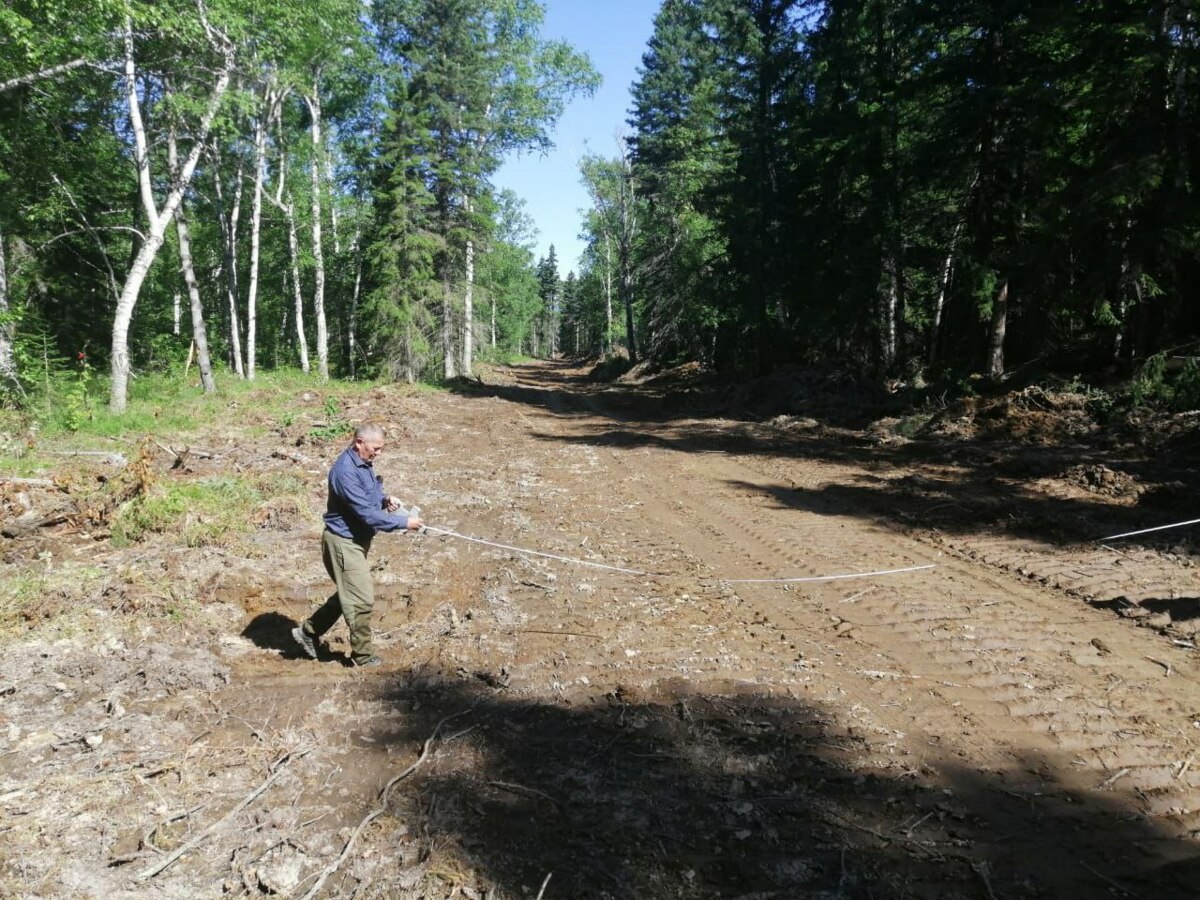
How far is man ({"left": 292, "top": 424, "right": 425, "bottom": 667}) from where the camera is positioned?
515cm

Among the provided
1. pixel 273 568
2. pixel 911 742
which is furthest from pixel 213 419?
pixel 911 742

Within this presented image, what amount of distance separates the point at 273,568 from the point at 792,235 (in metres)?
18.8

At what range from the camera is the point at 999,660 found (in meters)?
5.14

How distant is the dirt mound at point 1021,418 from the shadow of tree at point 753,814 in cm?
1028

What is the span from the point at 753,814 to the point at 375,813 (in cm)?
200

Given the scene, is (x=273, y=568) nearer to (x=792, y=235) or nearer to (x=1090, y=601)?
(x=1090, y=601)

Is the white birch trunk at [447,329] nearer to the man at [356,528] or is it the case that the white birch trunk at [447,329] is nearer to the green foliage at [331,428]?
the green foliage at [331,428]

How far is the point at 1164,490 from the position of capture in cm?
884

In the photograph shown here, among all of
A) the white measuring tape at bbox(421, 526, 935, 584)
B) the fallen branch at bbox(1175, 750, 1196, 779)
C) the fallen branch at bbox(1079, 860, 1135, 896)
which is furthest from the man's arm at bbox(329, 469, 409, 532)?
the fallen branch at bbox(1175, 750, 1196, 779)

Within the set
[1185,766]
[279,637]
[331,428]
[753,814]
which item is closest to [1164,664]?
[1185,766]

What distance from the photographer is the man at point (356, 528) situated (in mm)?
5152

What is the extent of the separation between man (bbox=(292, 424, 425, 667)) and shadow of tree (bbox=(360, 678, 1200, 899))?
101cm

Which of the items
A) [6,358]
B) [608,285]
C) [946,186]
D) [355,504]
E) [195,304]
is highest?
[608,285]

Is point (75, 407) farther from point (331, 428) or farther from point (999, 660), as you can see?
point (999, 660)
